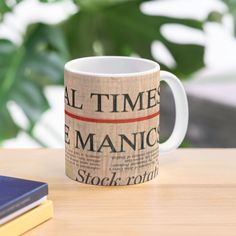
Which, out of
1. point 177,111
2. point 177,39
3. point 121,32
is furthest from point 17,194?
point 177,39

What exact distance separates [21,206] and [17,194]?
13 mm

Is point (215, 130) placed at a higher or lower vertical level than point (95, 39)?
lower

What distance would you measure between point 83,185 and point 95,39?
2.95 ft

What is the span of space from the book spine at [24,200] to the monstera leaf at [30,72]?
735 mm

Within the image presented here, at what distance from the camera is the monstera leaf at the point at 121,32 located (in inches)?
60.9

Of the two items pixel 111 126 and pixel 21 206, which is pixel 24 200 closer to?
pixel 21 206

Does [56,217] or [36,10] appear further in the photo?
[36,10]

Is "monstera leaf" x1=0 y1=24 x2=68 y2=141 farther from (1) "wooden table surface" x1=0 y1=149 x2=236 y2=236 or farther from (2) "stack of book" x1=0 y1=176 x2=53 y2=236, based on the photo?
(2) "stack of book" x1=0 y1=176 x2=53 y2=236

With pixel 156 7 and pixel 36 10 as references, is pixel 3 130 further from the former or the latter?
pixel 156 7

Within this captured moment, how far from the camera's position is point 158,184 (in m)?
0.77

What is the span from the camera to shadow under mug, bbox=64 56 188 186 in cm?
72

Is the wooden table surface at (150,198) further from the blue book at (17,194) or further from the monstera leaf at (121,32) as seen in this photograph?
the monstera leaf at (121,32)

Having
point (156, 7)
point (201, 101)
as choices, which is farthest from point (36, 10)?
point (201, 101)

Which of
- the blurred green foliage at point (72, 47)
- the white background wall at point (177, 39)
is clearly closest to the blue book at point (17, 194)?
the blurred green foliage at point (72, 47)
